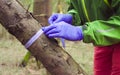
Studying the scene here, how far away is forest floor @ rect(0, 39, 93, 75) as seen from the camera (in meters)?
4.69

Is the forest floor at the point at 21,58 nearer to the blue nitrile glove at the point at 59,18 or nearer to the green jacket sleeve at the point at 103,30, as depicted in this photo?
the blue nitrile glove at the point at 59,18

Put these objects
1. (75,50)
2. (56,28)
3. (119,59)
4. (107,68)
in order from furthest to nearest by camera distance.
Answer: (75,50)
(107,68)
(119,59)
(56,28)

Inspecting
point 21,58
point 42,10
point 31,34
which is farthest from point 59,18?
point 21,58

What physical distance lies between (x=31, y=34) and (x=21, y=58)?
3516 mm

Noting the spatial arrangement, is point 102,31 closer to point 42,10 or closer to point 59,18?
point 59,18

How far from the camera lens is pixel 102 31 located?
191 cm

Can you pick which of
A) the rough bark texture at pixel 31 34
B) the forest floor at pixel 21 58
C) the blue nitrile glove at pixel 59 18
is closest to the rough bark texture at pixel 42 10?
the forest floor at pixel 21 58

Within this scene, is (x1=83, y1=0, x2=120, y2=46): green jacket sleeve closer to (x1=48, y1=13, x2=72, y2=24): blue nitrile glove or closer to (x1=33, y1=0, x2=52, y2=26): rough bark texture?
(x1=48, y1=13, x2=72, y2=24): blue nitrile glove

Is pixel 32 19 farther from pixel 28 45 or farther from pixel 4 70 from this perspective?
pixel 4 70

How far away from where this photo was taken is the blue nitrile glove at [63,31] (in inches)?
72.7

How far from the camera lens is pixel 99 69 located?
2.60 meters

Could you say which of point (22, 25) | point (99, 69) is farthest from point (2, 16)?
point (99, 69)

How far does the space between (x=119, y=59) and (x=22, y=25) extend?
0.71 m

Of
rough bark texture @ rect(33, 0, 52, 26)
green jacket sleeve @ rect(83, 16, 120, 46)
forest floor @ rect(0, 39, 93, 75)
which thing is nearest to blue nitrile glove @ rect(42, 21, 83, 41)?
green jacket sleeve @ rect(83, 16, 120, 46)
